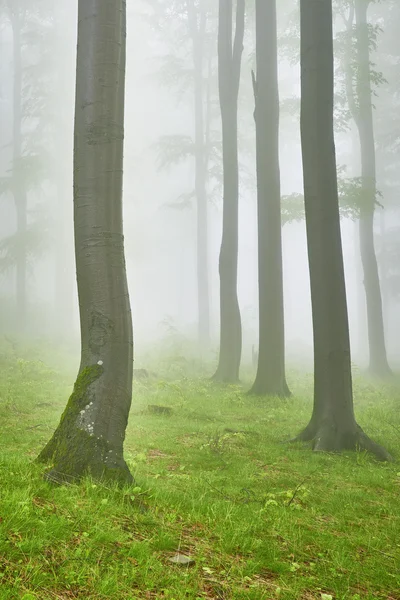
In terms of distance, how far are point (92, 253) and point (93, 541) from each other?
2.54 meters

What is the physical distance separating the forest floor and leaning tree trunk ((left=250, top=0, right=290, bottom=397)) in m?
4.45

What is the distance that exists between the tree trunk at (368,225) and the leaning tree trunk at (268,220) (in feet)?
15.5

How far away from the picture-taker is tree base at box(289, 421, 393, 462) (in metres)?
6.84

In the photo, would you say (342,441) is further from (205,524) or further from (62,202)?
(62,202)

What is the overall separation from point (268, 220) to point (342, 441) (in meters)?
6.51

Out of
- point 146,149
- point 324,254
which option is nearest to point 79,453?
point 324,254

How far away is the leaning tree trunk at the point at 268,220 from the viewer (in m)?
11.6

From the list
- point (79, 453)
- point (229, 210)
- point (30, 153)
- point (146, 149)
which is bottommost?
point (79, 453)

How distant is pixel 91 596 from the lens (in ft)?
8.26

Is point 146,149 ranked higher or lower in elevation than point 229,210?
higher

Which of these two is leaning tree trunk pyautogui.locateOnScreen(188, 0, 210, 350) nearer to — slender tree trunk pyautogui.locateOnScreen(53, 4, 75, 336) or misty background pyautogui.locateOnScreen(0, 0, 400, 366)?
misty background pyautogui.locateOnScreen(0, 0, 400, 366)

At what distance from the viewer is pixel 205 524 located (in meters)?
3.70

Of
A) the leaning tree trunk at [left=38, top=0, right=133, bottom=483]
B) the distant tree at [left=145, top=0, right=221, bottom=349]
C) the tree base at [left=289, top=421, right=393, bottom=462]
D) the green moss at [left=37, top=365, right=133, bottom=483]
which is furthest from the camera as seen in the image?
the distant tree at [left=145, top=0, right=221, bottom=349]

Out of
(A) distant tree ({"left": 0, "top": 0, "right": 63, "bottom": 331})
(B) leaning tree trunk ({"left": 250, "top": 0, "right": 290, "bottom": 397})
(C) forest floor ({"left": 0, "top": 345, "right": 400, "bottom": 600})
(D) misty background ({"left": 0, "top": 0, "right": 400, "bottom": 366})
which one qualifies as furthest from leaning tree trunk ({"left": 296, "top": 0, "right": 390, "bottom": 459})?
(A) distant tree ({"left": 0, "top": 0, "right": 63, "bottom": 331})
